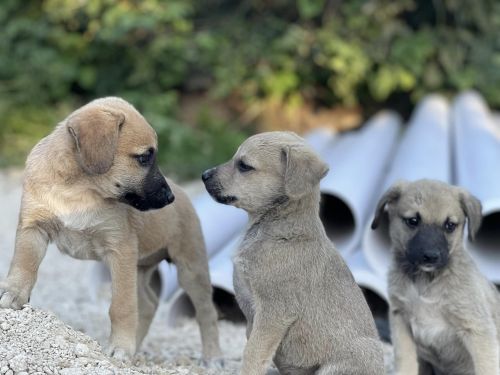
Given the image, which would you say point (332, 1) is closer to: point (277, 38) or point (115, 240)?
point (277, 38)

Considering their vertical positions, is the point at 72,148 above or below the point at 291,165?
below

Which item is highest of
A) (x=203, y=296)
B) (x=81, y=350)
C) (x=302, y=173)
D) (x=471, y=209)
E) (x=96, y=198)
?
(x=302, y=173)

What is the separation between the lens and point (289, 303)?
5.15m

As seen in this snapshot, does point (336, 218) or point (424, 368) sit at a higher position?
point (424, 368)

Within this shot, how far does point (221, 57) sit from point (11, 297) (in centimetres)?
939

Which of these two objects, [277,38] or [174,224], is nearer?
[174,224]

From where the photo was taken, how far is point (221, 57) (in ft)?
47.2

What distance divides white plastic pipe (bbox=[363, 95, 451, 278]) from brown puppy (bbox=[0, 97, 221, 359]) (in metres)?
2.83

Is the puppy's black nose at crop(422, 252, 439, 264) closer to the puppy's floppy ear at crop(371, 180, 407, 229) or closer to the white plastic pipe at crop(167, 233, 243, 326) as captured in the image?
the puppy's floppy ear at crop(371, 180, 407, 229)

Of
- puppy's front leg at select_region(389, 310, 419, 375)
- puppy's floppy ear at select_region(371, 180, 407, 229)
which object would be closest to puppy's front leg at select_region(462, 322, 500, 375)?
puppy's front leg at select_region(389, 310, 419, 375)

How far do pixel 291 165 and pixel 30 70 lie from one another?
31.8 ft

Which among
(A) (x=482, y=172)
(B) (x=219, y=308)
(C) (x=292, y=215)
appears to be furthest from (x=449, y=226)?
(A) (x=482, y=172)

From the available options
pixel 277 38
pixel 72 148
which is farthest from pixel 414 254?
→ pixel 277 38

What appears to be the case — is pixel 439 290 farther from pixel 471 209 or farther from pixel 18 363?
pixel 18 363
